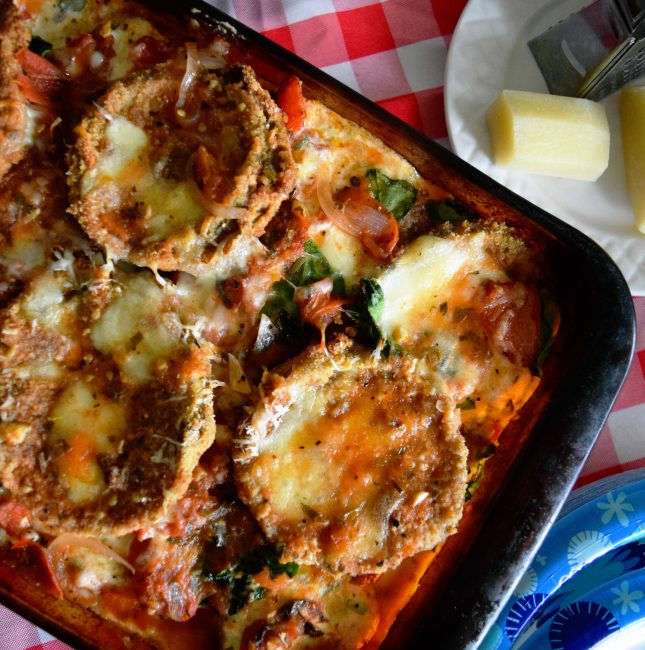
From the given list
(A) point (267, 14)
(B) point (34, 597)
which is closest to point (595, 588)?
(B) point (34, 597)

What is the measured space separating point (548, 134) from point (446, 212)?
597mm

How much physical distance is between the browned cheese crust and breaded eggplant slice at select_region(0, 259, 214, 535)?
37 centimetres

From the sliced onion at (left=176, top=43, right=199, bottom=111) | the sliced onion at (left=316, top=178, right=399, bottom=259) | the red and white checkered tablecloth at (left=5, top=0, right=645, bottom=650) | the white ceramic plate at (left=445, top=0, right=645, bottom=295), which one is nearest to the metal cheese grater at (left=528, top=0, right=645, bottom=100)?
the white ceramic plate at (left=445, top=0, right=645, bottom=295)

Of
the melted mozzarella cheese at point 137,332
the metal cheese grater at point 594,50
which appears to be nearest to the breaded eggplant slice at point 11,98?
the melted mozzarella cheese at point 137,332

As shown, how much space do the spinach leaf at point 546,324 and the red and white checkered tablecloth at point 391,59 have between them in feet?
2.20

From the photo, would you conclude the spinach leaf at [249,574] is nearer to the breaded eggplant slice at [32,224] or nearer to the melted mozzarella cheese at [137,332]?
the melted mozzarella cheese at [137,332]

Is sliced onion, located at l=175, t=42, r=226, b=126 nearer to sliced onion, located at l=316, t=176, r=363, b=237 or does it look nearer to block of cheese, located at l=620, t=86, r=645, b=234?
sliced onion, located at l=316, t=176, r=363, b=237

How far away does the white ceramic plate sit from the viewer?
271cm

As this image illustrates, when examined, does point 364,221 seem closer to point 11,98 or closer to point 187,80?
point 187,80

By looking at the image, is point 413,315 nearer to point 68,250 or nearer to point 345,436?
point 345,436

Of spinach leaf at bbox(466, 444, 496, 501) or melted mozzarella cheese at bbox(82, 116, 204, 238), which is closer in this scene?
melted mozzarella cheese at bbox(82, 116, 204, 238)

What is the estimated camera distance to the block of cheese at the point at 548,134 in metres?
2.61

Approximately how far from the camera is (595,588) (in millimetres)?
2678

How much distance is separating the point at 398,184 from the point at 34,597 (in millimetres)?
1716
